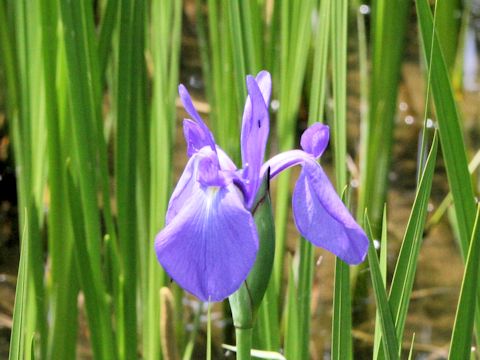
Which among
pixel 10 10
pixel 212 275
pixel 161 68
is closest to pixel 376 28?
pixel 161 68

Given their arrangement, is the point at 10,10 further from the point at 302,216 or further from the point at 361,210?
the point at 302,216

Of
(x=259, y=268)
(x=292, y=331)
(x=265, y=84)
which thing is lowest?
(x=292, y=331)

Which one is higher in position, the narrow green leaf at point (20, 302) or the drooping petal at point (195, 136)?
the drooping petal at point (195, 136)

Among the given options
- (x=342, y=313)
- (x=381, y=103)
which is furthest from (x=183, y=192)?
(x=381, y=103)

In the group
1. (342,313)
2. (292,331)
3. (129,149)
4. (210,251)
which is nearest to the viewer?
(210,251)

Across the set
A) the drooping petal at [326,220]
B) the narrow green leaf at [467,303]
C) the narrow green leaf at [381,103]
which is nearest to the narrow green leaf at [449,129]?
the narrow green leaf at [467,303]

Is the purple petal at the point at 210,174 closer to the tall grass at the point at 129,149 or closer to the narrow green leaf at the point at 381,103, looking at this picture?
the tall grass at the point at 129,149

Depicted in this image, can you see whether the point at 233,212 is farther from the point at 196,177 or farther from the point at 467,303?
the point at 467,303
